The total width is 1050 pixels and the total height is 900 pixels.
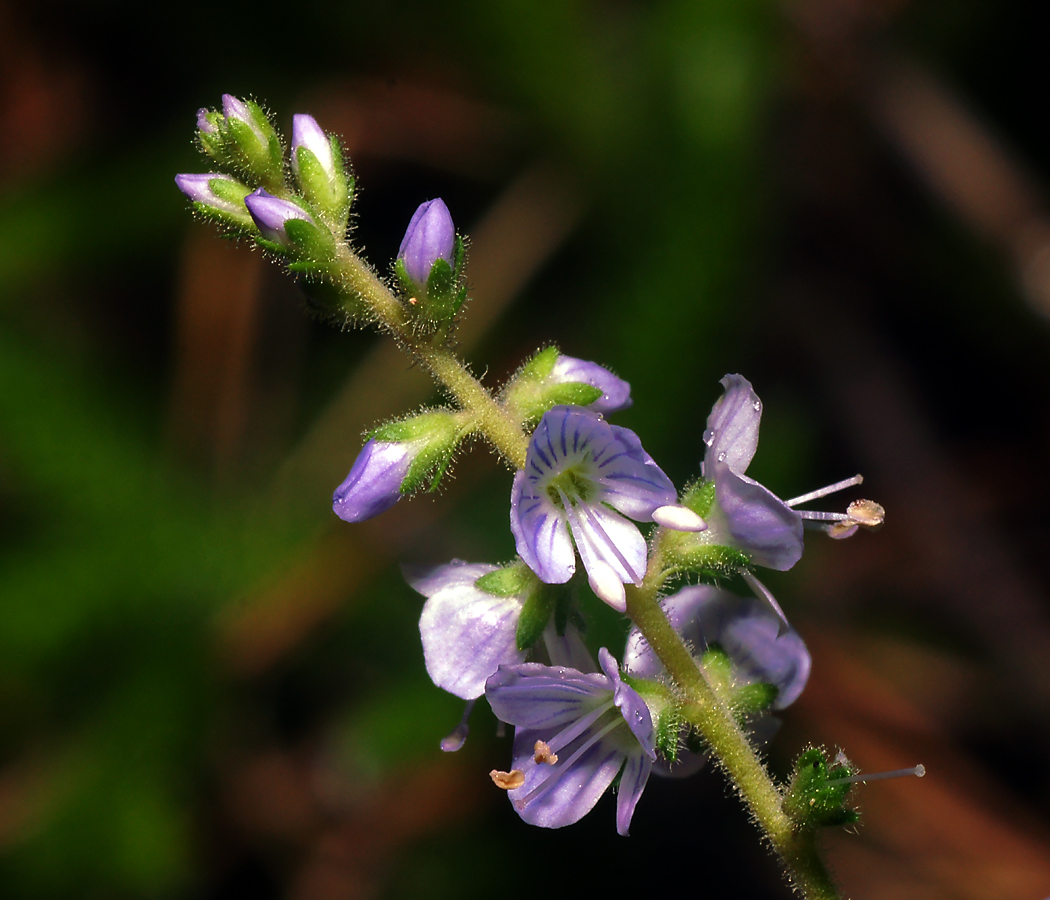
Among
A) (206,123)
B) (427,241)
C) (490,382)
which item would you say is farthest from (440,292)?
(490,382)

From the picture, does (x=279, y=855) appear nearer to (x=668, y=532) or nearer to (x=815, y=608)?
(x=815, y=608)

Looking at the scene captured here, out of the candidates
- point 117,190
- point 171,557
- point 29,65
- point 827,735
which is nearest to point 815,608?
point 827,735

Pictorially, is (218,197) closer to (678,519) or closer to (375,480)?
(375,480)

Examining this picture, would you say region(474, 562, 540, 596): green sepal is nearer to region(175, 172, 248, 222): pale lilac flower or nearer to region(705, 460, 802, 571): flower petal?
region(705, 460, 802, 571): flower petal

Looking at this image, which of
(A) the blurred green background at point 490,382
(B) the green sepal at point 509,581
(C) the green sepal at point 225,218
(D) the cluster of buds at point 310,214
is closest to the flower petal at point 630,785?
(B) the green sepal at point 509,581

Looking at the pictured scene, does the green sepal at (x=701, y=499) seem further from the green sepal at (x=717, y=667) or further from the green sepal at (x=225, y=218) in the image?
A: the green sepal at (x=225, y=218)

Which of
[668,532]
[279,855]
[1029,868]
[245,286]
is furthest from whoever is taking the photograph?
[245,286]
